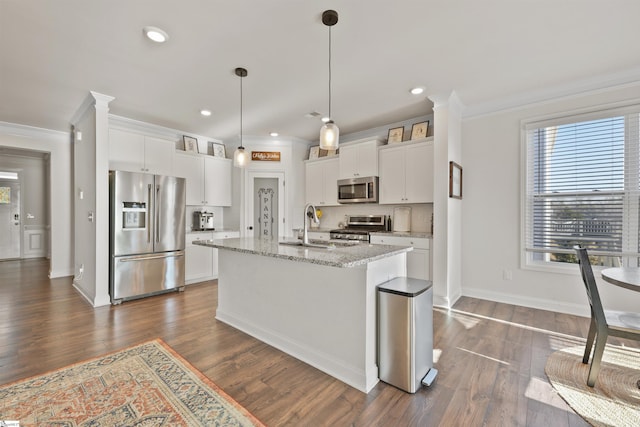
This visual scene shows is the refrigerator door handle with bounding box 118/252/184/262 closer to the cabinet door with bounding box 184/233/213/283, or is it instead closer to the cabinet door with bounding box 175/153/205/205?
the cabinet door with bounding box 184/233/213/283

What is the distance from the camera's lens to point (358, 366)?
1.95 meters

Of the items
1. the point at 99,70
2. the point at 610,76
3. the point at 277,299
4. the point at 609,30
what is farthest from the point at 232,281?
the point at 610,76

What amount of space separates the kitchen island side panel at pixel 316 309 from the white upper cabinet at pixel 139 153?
→ 8.41 feet

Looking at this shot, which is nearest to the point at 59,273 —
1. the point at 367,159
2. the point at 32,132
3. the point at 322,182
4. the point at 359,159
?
the point at 32,132

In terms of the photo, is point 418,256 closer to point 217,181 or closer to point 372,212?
point 372,212

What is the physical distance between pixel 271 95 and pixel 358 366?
306cm

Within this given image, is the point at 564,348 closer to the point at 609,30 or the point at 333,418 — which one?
→ the point at 333,418

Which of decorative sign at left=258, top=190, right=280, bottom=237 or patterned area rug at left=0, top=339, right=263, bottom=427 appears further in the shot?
decorative sign at left=258, top=190, right=280, bottom=237

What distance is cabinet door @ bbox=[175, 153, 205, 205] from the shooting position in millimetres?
4871

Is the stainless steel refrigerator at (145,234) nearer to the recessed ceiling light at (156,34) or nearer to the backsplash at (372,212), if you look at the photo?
the recessed ceiling light at (156,34)

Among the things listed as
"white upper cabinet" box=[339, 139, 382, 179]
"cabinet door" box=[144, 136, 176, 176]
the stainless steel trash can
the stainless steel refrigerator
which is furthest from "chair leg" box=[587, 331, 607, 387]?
"cabinet door" box=[144, 136, 176, 176]

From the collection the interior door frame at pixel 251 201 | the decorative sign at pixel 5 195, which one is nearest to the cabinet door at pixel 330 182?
the interior door frame at pixel 251 201

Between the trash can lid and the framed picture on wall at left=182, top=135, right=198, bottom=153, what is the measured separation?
4366 mm

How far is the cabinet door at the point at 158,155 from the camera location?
14.5ft
